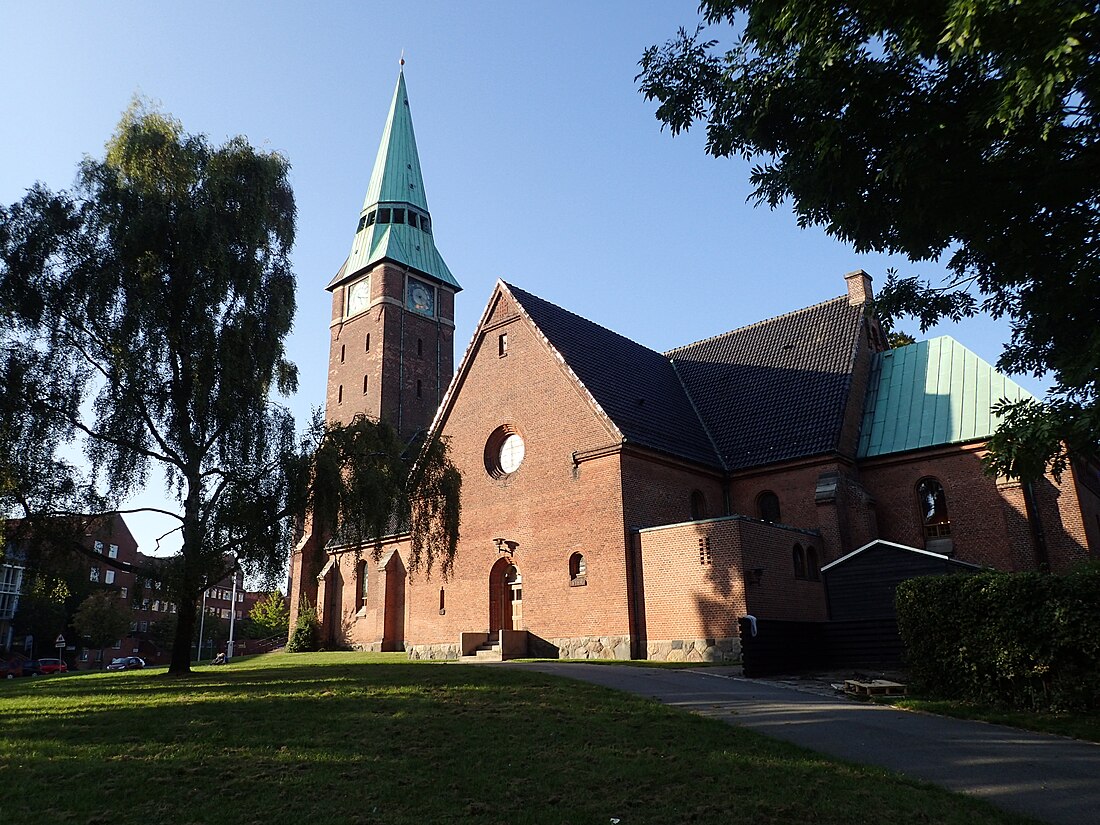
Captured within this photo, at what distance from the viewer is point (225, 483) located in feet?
61.8

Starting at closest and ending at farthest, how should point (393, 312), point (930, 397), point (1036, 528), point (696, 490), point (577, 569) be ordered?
point (1036, 528)
point (577, 569)
point (696, 490)
point (930, 397)
point (393, 312)

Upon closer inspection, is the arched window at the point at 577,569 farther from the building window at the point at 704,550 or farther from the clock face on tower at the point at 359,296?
the clock face on tower at the point at 359,296

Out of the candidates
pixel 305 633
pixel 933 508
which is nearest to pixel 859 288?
pixel 933 508

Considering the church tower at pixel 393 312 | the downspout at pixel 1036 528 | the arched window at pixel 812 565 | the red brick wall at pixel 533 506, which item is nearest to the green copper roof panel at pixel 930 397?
the downspout at pixel 1036 528

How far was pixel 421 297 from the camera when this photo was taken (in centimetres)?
→ 4619

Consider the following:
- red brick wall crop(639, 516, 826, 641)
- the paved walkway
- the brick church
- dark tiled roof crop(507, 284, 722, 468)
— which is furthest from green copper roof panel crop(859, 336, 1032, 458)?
the paved walkway

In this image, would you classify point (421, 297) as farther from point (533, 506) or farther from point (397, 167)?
point (533, 506)

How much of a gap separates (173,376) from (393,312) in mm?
24832

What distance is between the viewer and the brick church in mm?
23188

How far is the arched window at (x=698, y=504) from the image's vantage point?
27.5m

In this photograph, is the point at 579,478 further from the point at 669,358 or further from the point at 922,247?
the point at 922,247

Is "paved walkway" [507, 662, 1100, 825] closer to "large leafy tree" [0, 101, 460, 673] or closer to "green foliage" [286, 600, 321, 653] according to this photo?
"large leafy tree" [0, 101, 460, 673]

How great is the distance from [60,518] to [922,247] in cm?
1826

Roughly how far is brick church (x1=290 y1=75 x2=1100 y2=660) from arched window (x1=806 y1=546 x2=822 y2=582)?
133 millimetres
